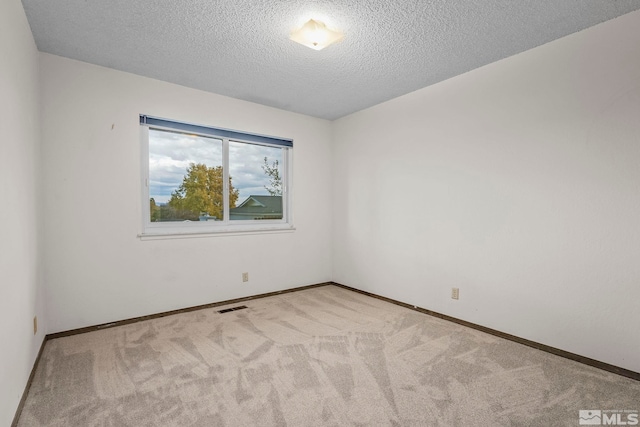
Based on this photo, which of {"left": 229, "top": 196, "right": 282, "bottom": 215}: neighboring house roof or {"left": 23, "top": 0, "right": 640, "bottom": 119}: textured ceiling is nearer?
{"left": 23, "top": 0, "right": 640, "bottom": 119}: textured ceiling

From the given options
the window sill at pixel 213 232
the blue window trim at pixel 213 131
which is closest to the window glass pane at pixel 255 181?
the blue window trim at pixel 213 131

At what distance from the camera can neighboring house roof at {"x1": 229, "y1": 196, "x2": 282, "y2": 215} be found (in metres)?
→ 4.11

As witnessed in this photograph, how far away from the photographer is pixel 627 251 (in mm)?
2197

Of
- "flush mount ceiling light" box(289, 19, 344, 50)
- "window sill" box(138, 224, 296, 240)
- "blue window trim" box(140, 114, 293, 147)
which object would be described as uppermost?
"flush mount ceiling light" box(289, 19, 344, 50)

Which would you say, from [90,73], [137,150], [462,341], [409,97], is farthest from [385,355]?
[90,73]

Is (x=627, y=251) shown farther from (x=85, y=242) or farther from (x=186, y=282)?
(x=85, y=242)

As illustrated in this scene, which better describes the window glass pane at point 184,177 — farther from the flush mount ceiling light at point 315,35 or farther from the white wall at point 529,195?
the white wall at point 529,195

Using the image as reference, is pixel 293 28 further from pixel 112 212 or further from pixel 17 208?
pixel 112 212

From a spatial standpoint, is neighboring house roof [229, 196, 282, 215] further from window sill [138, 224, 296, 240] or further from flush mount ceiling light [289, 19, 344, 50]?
flush mount ceiling light [289, 19, 344, 50]

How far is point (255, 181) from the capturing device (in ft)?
13.9

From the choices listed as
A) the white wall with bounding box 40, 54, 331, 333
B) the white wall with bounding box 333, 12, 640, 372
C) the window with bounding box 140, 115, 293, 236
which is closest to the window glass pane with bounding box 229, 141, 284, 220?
the window with bounding box 140, 115, 293, 236

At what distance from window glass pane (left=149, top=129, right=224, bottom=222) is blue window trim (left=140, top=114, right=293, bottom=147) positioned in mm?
103

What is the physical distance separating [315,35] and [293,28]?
195mm

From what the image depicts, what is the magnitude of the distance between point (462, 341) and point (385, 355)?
0.76 metres
